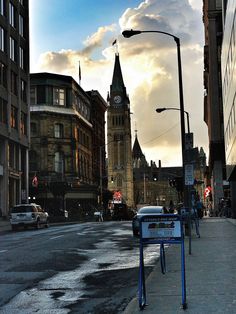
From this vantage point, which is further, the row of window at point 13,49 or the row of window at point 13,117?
the row of window at point 13,49

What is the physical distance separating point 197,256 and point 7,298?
6409 millimetres

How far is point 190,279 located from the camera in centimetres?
1045


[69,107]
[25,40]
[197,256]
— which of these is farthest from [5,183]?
[197,256]

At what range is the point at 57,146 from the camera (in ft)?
262

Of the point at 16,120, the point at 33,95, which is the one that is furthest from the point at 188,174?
the point at 33,95

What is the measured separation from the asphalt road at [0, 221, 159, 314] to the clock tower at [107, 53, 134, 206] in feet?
529

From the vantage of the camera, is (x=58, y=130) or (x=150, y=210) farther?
(x=58, y=130)

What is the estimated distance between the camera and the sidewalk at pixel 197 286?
7.79 m

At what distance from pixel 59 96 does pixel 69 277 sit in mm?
70848

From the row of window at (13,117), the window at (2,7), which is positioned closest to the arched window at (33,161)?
the row of window at (13,117)

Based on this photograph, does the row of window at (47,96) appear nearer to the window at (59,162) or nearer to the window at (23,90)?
the window at (59,162)

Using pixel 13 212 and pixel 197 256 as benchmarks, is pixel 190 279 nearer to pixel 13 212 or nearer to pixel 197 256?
pixel 197 256

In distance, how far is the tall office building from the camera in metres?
57.9

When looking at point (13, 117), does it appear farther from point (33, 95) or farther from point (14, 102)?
point (33, 95)
